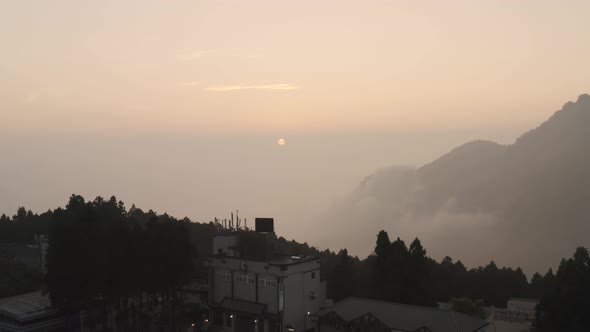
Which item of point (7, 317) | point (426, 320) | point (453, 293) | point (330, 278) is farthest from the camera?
point (453, 293)

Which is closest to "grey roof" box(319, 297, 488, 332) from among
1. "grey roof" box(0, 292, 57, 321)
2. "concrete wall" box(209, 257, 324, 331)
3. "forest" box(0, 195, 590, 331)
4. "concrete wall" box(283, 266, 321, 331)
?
"concrete wall" box(283, 266, 321, 331)

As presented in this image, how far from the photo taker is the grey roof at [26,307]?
1898 inches

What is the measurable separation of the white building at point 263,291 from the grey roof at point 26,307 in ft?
55.1

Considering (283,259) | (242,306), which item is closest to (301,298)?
(283,259)

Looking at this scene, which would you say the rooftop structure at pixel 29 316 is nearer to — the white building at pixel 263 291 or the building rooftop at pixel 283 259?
the white building at pixel 263 291

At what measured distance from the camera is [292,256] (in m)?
53.9

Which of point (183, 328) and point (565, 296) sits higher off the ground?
point (565, 296)

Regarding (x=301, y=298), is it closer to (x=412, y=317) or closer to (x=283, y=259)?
(x=283, y=259)

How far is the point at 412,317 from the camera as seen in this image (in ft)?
143

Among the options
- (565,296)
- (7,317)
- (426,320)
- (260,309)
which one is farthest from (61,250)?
(565,296)

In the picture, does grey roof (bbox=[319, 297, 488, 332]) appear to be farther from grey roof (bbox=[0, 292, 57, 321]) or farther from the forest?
grey roof (bbox=[0, 292, 57, 321])

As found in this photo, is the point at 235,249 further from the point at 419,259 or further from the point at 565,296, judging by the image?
the point at 565,296

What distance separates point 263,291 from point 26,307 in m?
24.3

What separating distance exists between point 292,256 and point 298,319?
7.22 m
